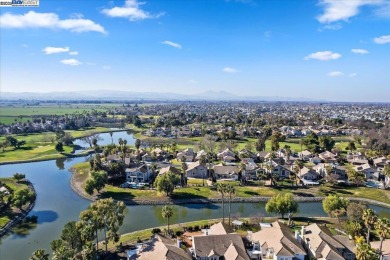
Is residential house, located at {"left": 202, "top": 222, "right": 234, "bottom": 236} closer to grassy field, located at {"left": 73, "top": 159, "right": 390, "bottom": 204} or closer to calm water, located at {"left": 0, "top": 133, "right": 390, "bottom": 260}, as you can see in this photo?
calm water, located at {"left": 0, "top": 133, "right": 390, "bottom": 260}

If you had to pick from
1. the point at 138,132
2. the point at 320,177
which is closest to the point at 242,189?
the point at 320,177

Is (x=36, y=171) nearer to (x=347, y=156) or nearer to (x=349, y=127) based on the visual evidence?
(x=347, y=156)

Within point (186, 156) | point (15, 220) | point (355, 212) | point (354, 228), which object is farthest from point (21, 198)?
point (355, 212)

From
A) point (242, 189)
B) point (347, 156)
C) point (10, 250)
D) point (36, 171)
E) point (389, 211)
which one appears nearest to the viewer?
point (10, 250)

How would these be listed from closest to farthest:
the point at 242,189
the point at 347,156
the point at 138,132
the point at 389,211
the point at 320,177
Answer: the point at 389,211 → the point at 242,189 → the point at 320,177 → the point at 347,156 → the point at 138,132

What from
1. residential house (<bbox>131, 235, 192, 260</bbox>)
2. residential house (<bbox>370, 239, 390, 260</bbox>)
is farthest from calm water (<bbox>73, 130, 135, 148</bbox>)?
residential house (<bbox>370, 239, 390, 260</bbox>)

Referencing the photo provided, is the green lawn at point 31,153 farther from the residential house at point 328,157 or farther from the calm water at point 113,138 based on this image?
the residential house at point 328,157
